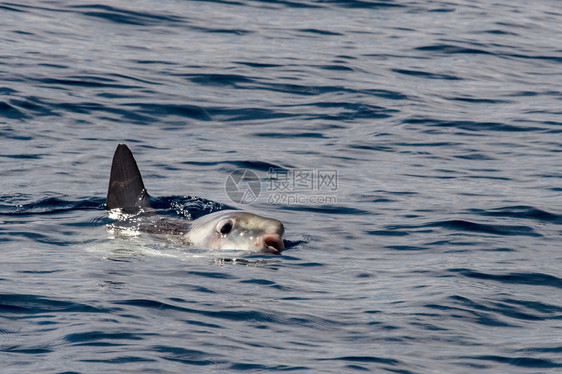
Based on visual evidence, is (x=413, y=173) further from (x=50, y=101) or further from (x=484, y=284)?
(x=50, y=101)

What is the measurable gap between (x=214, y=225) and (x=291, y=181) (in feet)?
13.4

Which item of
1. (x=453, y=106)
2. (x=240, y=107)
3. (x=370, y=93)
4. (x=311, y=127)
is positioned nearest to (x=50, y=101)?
(x=240, y=107)

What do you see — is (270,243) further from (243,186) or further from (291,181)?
(291,181)

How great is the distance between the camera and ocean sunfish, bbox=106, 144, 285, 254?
11570 mm

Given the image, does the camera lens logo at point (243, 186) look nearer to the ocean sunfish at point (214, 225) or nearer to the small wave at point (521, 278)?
the ocean sunfish at point (214, 225)

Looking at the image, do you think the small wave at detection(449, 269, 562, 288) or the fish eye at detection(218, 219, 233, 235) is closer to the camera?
the small wave at detection(449, 269, 562, 288)

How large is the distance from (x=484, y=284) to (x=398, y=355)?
2560 mm

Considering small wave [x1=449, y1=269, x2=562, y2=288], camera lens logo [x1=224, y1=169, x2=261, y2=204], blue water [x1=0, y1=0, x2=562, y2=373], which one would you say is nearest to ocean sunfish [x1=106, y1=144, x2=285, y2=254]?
blue water [x1=0, y1=0, x2=562, y2=373]

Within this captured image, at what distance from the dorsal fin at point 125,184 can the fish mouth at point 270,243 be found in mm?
2046

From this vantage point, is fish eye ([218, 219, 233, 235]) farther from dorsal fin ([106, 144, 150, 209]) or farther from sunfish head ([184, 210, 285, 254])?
dorsal fin ([106, 144, 150, 209])

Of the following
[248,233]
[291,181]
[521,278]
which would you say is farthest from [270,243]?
[291,181]

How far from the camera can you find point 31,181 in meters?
14.8

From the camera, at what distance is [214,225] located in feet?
38.9

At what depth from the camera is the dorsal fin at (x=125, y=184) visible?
1252cm
